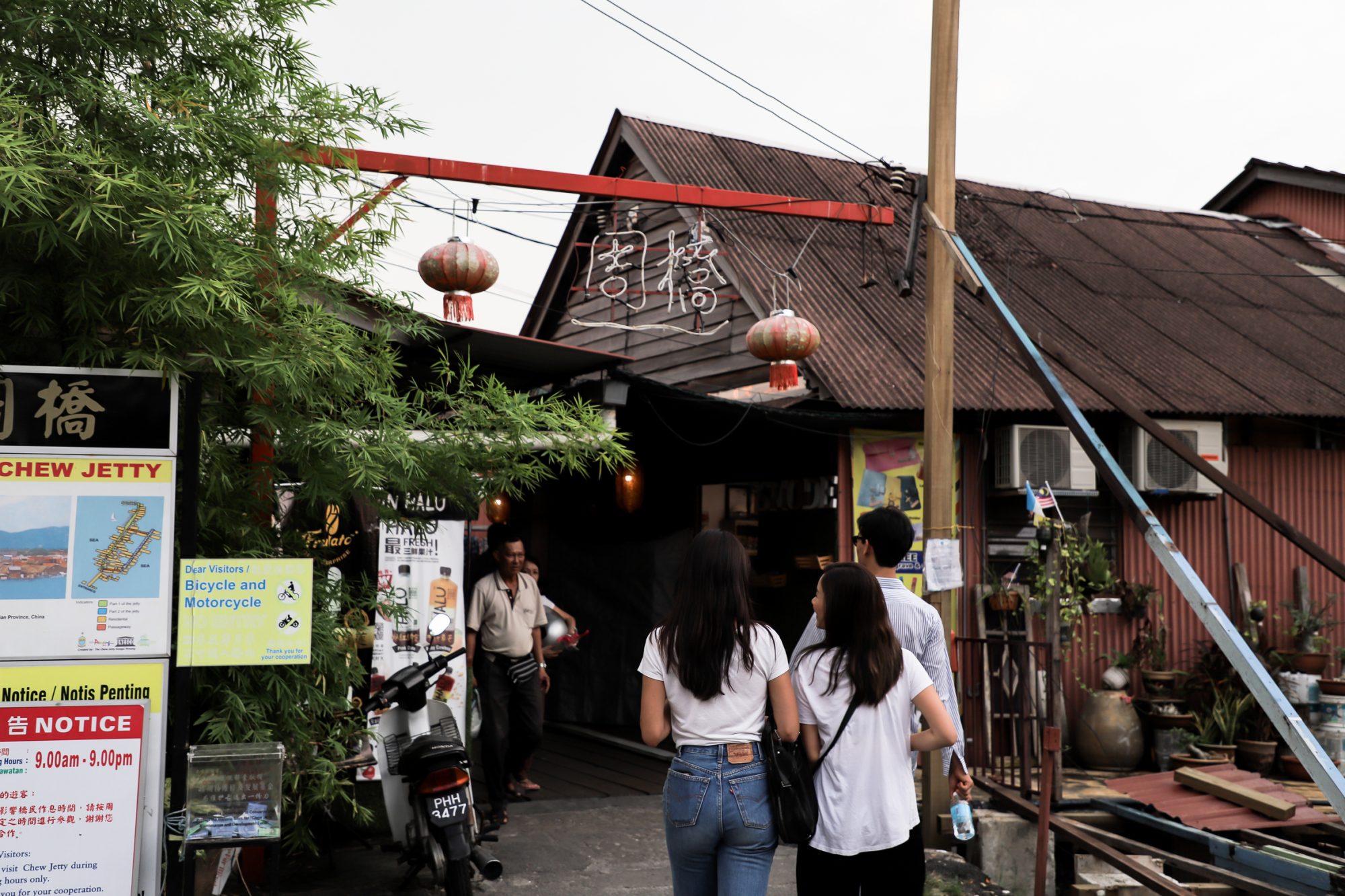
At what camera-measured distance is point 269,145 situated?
4.82m

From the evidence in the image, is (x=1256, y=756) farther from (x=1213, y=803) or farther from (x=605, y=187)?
(x=605, y=187)

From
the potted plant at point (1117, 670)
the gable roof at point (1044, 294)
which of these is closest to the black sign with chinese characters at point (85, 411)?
the gable roof at point (1044, 294)

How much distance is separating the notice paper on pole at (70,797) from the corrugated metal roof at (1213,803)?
652 centimetres

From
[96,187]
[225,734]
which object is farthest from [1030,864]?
[96,187]

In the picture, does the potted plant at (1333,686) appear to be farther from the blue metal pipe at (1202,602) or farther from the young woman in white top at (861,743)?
the young woman in white top at (861,743)

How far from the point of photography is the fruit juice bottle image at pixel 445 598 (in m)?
7.97

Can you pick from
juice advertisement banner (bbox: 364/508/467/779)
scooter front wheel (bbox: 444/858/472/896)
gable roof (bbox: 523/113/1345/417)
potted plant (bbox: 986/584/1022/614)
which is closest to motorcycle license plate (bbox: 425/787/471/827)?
scooter front wheel (bbox: 444/858/472/896)

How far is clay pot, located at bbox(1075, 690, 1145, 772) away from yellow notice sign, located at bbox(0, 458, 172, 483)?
799 centimetres

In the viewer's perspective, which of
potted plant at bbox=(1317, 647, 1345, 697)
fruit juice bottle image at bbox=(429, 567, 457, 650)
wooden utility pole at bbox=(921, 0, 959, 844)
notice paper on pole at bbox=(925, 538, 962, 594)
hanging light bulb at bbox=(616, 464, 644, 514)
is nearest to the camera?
notice paper on pole at bbox=(925, 538, 962, 594)

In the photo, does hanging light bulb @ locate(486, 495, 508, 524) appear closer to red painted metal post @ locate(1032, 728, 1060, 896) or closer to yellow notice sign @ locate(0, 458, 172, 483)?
red painted metal post @ locate(1032, 728, 1060, 896)

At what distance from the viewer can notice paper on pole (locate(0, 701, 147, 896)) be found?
423 cm

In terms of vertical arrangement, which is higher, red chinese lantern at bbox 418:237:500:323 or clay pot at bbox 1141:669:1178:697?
red chinese lantern at bbox 418:237:500:323

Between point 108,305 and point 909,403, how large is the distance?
626 cm

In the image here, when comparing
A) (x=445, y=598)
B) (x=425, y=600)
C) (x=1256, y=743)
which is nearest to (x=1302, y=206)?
(x=1256, y=743)
